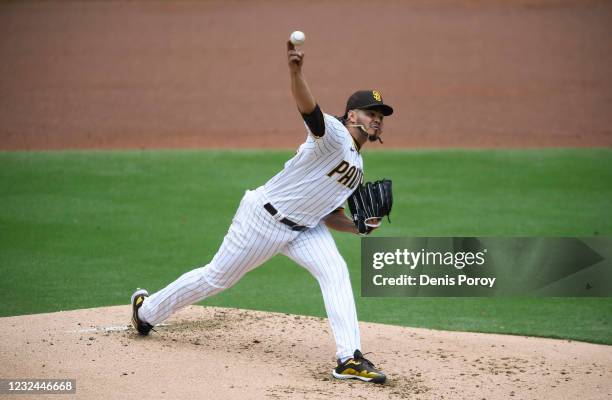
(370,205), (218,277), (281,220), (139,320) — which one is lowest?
(139,320)

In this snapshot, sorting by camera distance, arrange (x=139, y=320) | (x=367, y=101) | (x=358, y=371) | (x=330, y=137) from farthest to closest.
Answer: (x=139, y=320)
(x=367, y=101)
(x=358, y=371)
(x=330, y=137)

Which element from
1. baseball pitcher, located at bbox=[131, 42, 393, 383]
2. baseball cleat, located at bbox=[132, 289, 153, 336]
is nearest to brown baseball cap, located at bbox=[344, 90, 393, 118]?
baseball pitcher, located at bbox=[131, 42, 393, 383]

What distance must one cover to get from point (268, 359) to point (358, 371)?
2.17 ft

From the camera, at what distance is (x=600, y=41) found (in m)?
18.1

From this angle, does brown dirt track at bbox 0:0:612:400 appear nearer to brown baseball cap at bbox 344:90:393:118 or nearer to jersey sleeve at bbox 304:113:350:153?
brown baseball cap at bbox 344:90:393:118

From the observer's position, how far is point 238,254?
500 cm

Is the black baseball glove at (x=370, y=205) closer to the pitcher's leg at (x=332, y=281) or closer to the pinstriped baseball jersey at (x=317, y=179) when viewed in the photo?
the pinstriped baseball jersey at (x=317, y=179)

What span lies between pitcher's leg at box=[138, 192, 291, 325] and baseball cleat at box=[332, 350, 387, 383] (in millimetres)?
749

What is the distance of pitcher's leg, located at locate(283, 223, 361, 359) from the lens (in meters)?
4.89

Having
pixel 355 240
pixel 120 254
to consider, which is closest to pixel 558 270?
pixel 355 240

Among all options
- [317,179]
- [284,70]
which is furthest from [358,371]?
[284,70]

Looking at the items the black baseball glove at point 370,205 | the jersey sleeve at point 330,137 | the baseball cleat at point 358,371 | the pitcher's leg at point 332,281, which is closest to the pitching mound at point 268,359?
the baseball cleat at point 358,371

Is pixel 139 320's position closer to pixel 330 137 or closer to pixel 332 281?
pixel 332 281

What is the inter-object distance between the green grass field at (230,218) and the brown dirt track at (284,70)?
1.48m
